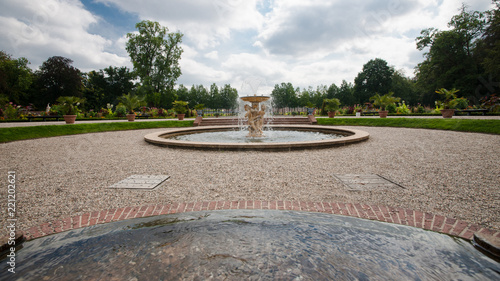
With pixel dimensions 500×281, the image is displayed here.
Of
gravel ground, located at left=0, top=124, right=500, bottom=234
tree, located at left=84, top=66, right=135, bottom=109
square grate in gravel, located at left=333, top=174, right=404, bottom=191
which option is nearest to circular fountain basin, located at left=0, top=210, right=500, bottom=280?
gravel ground, located at left=0, top=124, right=500, bottom=234

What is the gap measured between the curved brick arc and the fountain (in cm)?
414

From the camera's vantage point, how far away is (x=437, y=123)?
45.4ft

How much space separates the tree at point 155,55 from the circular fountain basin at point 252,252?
40361mm

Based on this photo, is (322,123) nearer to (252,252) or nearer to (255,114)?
(255,114)

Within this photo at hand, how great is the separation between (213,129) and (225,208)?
12.2 meters

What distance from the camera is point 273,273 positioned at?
2.03 meters

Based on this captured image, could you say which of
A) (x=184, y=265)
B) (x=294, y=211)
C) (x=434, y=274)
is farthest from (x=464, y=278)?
(x=184, y=265)

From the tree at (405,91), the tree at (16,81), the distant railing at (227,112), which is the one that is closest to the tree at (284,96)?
the distant railing at (227,112)

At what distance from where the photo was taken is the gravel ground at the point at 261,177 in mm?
3506

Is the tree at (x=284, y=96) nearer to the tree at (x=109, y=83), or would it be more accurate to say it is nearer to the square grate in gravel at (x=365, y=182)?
the tree at (x=109, y=83)

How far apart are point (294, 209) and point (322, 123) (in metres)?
17.1

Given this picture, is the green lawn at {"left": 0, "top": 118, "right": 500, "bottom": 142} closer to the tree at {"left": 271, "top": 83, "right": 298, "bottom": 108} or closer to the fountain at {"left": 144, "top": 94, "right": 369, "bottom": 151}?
the fountain at {"left": 144, "top": 94, "right": 369, "bottom": 151}

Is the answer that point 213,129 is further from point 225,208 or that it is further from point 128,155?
point 225,208

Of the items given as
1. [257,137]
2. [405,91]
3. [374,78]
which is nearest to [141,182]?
[257,137]
